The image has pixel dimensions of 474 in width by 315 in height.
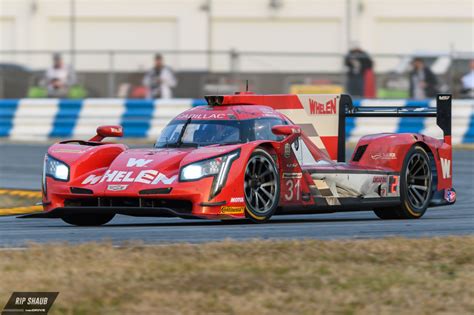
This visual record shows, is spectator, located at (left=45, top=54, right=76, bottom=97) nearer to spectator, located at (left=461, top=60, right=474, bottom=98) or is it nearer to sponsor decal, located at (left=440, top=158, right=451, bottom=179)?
spectator, located at (left=461, top=60, right=474, bottom=98)

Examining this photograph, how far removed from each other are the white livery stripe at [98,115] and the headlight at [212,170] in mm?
13697

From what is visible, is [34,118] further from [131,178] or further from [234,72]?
[131,178]

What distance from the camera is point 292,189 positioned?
10828 mm

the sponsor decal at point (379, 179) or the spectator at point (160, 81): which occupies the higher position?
the spectator at point (160, 81)

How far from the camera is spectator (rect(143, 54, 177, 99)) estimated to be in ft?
79.4

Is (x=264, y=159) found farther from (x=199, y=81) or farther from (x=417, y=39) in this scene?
(x=417, y=39)

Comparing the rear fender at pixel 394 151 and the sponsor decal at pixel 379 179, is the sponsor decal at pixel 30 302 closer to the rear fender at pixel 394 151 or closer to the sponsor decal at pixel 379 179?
the sponsor decal at pixel 379 179

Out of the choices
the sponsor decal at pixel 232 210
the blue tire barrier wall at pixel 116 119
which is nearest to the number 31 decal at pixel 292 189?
the sponsor decal at pixel 232 210

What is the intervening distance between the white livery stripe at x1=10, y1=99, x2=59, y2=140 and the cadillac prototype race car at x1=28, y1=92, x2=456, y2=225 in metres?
12.5

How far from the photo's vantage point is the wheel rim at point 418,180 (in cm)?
1195

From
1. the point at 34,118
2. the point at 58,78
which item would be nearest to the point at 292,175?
the point at 34,118

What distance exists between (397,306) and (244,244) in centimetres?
221

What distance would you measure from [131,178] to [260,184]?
3.78 feet

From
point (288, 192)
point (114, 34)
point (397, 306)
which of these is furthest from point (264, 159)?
point (114, 34)
